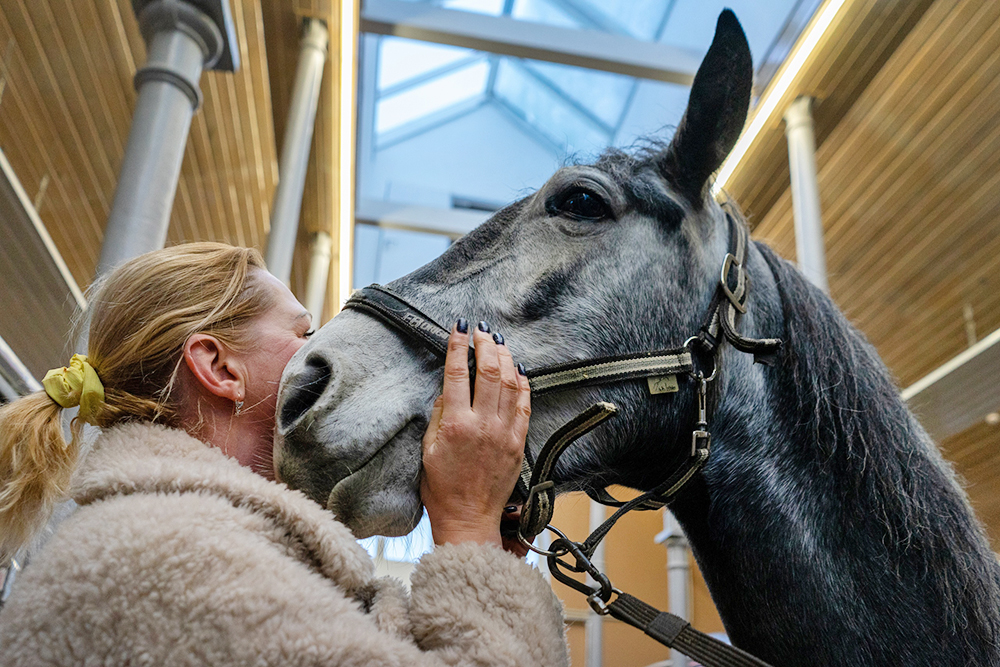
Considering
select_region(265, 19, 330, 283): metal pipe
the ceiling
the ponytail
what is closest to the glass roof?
the ceiling

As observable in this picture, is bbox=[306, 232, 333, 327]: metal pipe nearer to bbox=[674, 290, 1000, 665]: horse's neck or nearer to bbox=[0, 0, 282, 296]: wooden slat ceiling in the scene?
bbox=[0, 0, 282, 296]: wooden slat ceiling

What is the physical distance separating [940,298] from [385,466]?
5756mm

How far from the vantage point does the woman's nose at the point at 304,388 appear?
1041 millimetres

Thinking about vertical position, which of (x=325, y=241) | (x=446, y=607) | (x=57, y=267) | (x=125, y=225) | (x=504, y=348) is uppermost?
(x=504, y=348)

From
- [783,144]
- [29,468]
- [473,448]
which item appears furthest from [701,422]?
[783,144]

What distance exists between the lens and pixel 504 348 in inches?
43.6

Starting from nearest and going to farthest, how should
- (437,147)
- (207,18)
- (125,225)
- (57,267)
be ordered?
(125,225)
(207,18)
(57,267)
(437,147)

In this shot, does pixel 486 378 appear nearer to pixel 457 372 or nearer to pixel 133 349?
pixel 457 372

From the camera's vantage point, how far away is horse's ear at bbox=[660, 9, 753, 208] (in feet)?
4.11

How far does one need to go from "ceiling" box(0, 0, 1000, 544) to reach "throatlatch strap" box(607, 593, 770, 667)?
287 cm

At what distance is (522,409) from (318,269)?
569 centimetres

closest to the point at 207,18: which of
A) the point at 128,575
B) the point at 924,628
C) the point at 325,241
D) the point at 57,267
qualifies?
the point at 57,267

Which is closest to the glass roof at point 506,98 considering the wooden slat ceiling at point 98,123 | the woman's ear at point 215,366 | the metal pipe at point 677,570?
the wooden slat ceiling at point 98,123

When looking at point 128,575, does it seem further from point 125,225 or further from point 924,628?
point 125,225
